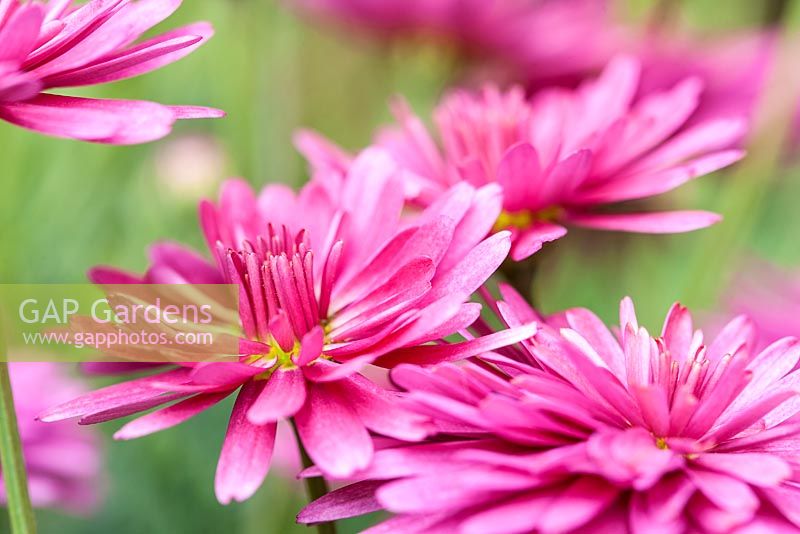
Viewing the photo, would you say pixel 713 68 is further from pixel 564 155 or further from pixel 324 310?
pixel 324 310

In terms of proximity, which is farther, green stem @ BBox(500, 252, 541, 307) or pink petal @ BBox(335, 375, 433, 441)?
green stem @ BBox(500, 252, 541, 307)

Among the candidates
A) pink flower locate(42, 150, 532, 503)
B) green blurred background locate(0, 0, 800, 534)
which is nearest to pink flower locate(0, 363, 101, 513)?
green blurred background locate(0, 0, 800, 534)

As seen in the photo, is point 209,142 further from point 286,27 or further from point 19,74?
point 19,74

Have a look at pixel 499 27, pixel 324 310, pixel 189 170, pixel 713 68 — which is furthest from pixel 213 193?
pixel 324 310

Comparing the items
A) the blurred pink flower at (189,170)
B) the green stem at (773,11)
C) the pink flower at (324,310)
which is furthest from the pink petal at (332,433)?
the green stem at (773,11)

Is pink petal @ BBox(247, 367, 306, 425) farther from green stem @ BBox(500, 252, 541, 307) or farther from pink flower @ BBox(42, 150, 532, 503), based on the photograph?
green stem @ BBox(500, 252, 541, 307)

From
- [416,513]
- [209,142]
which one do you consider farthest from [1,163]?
[416,513]
